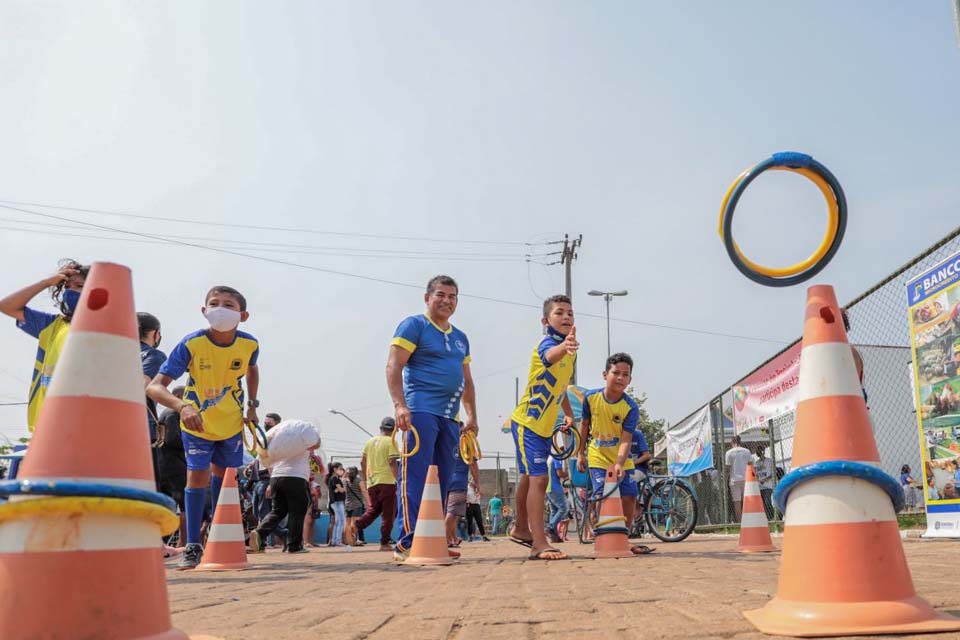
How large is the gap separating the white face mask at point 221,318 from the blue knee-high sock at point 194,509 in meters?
1.22

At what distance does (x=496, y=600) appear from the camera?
342 cm

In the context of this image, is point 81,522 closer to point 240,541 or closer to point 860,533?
point 860,533

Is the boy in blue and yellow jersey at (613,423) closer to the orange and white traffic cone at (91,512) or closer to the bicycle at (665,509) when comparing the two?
the bicycle at (665,509)

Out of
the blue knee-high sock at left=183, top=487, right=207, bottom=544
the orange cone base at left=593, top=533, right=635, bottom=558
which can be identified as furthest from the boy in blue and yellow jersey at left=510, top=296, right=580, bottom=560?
the blue knee-high sock at left=183, top=487, right=207, bottom=544

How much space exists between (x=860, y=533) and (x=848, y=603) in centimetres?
20

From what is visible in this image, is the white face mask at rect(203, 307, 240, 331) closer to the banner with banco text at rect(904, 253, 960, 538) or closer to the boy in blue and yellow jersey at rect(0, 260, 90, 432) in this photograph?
the boy in blue and yellow jersey at rect(0, 260, 90, 432)

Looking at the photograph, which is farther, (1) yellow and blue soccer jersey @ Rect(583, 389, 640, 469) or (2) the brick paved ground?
(1) yellow and blue soccer jersey @ Rect(583, 389, 640, 469)

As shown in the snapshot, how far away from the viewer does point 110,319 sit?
7.42ft

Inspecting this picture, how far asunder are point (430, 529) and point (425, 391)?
1015 millimetres

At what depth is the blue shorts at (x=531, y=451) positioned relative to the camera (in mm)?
6438

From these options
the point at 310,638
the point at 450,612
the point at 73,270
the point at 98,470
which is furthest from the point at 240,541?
the point at 98,470

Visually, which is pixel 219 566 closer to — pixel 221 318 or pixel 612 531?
pixel 221 318

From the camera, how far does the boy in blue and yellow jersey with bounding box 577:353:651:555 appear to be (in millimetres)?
8492

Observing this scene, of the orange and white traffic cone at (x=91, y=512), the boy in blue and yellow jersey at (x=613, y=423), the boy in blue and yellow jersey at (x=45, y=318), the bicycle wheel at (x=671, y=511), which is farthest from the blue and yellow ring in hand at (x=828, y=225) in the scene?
the bicycle wheel at (x=671, y=511)
